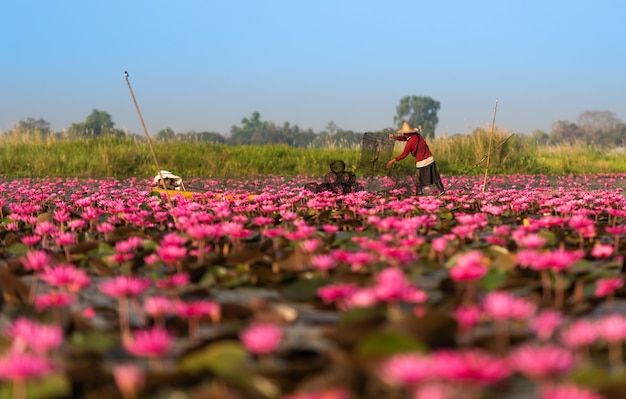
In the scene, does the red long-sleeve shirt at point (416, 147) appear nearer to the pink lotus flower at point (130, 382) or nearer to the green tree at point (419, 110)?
the pink lotus flower at point (130, 382)

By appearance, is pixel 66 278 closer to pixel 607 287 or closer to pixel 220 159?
pixel 607 287

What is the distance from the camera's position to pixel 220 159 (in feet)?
65.3

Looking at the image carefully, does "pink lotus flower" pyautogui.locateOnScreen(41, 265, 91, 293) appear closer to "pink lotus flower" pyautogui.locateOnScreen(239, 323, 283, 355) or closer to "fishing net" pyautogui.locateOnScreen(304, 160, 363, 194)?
"pink lotus flower" pyautogui.locateOnScreen(239, 323, 283, 355)

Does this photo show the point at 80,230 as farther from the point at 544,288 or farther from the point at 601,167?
the point at 601,167

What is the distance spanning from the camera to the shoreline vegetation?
59.5 feet

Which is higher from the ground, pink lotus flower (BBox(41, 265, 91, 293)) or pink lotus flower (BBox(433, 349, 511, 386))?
pink lotus flower (BBox(41, 265, 91, 293))

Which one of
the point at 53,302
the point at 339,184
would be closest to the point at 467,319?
the point at 53,302

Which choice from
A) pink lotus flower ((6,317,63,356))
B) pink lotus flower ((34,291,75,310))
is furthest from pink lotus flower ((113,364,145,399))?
pink lotus flower ((34,291,75,310))

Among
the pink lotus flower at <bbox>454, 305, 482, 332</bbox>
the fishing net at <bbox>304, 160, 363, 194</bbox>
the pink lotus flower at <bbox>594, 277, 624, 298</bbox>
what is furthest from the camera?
the fishing net at <bbox>304, 160, 363, 194</bbox>

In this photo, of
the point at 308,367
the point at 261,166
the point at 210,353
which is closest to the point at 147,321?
the point at 210,353

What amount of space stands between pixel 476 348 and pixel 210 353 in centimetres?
71

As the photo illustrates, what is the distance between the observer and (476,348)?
1.76m

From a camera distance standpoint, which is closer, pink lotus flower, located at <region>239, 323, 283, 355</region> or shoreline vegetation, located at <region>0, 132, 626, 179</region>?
pink lotus flower, located at <region>239, 323, 283, 355</region>

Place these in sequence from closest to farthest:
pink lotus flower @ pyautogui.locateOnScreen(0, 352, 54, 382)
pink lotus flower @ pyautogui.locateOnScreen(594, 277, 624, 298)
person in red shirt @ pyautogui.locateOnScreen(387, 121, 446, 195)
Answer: pink lotus flower @ pyautogui.locateOnScreen(0, 352, 54, 382)
pink lotus flower @ pyautogui.locateOnScreen(594, 277, 624, 298)
person in red shirt @ pyautogui.locateOnScreen(387, 121, 446, 195)
